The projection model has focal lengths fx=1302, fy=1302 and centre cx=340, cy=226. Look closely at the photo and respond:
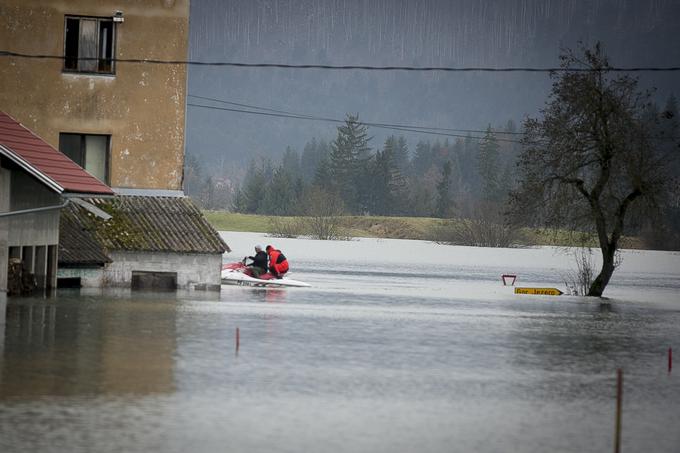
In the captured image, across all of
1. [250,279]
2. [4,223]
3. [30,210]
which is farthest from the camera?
[250,279]

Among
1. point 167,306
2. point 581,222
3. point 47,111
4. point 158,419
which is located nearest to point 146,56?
point 47,111

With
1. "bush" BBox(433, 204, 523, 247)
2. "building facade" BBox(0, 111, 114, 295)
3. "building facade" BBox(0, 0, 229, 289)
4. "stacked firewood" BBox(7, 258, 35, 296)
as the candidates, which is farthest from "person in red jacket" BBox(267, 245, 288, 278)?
"bush" BBox(433, 204, 523, 247)

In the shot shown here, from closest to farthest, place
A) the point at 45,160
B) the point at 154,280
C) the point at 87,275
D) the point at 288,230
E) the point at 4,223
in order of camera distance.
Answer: the point at 4,223
the point at 45,160
the point at 87,275
the point at 154,280
the point at 288,230

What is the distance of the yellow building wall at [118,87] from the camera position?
4375 centimetres

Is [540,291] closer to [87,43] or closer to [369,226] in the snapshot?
[87,43]

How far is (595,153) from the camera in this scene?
5259cm

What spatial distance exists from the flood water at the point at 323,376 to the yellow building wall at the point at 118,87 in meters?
6.17

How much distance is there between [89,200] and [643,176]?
21.8 metres

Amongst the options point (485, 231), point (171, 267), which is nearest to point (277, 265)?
point (171, 267)

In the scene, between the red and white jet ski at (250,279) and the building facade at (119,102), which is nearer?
the building facade at (119,102)

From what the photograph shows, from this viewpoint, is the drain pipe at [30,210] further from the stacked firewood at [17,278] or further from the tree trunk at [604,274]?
the tree trunk at [604,274]

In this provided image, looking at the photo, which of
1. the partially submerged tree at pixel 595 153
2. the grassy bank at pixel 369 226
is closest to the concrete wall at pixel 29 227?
the partially submerged tree at pixel 595 153

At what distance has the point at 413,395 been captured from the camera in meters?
18.1

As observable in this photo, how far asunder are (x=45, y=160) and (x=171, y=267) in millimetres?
6597
